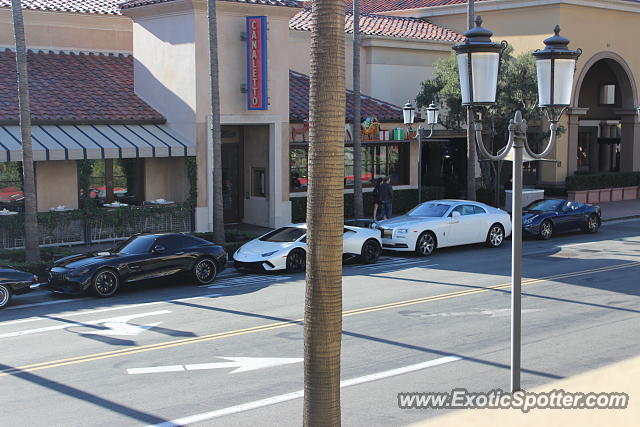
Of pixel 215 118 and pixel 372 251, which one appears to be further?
pixel 215 118

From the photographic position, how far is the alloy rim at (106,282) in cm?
1722

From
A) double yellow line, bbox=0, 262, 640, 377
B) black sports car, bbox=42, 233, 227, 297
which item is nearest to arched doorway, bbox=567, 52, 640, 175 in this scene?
double yellow line, bbox=0, 262, 640, 377

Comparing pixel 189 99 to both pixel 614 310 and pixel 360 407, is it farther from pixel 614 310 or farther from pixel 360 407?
pixel 360 407

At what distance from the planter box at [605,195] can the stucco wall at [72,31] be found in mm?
22304

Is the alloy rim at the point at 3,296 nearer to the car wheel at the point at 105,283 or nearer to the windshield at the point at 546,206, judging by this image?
the car wheel at the point at 105,283

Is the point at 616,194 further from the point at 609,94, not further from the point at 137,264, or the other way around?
the point at 137,264

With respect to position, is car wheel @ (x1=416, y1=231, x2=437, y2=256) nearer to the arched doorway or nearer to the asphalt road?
the asphalt road

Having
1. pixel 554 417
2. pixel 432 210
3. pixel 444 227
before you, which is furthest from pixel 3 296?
pixel 432 210

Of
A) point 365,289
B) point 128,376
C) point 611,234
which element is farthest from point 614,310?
point 611,234

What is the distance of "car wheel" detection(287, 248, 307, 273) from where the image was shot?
2005cm

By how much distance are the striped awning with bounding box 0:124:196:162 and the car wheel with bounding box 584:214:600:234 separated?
43.3 feet

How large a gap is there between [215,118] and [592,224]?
13.4m

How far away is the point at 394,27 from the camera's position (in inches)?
1499

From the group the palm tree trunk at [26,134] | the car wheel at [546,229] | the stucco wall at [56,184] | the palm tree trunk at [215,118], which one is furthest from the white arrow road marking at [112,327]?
the car wheel at [546,229]
